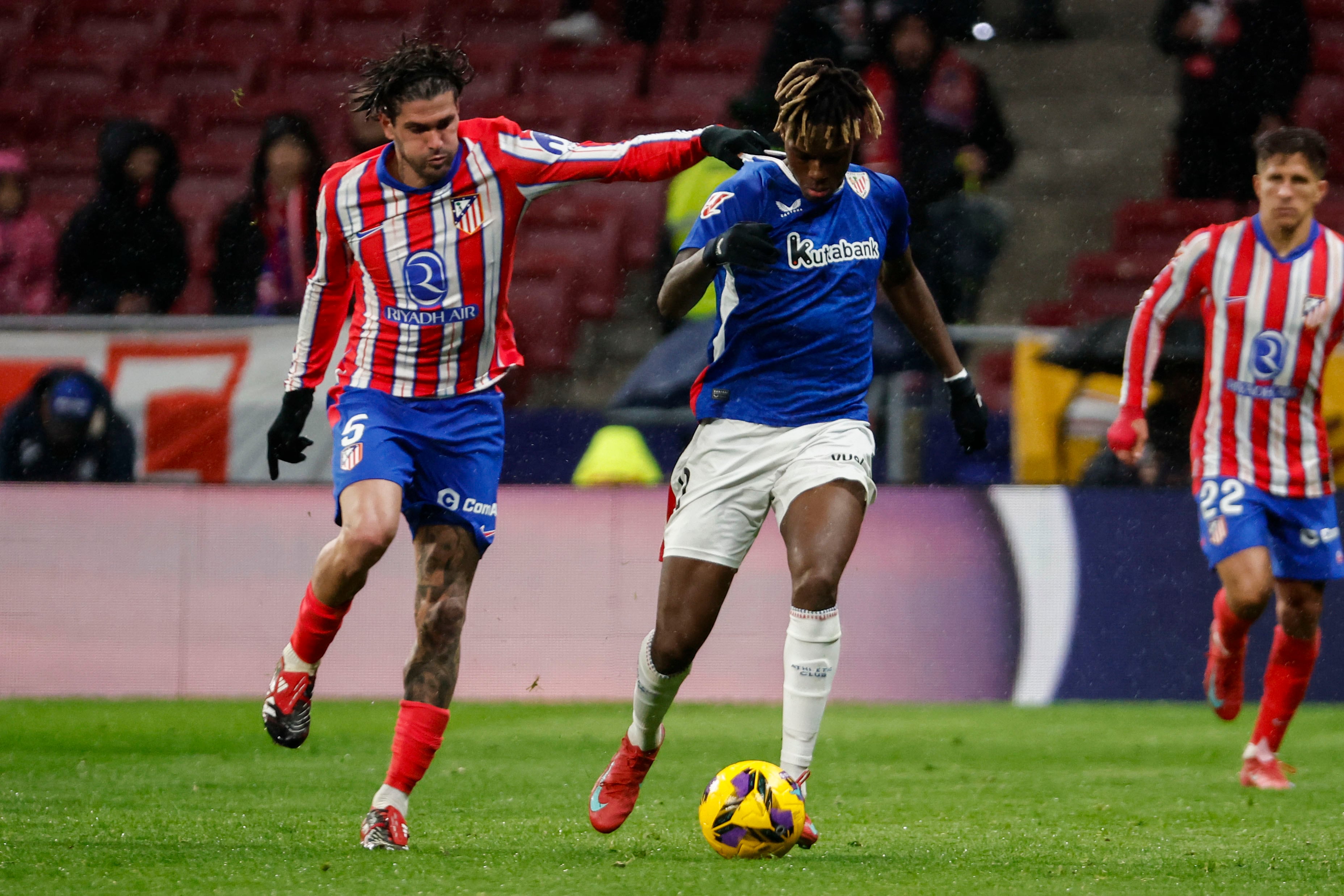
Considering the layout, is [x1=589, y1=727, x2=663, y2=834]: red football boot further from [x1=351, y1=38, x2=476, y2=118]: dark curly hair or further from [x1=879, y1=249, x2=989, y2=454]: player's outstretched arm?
[x1=351, y1=38, x2=476, y2=118]: dark curly hair

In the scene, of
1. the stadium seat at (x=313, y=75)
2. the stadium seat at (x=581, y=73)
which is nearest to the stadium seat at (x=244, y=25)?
the stadium seat at (x=313, y=75)

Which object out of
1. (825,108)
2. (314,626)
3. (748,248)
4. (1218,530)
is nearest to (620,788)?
(314,626)

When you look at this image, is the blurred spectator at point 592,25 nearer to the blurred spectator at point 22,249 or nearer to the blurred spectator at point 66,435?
the blurred spectator at point 22,249

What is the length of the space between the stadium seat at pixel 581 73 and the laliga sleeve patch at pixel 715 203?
5.38 m

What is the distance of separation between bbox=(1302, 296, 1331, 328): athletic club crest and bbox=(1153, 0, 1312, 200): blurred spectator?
3.29 metres

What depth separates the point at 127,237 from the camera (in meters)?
8.23

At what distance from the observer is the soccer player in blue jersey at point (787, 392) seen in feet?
13.5

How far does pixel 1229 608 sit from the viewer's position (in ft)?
18.6

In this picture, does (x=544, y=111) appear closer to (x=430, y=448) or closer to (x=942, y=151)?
(x=942, y=151)

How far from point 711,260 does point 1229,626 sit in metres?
2.78

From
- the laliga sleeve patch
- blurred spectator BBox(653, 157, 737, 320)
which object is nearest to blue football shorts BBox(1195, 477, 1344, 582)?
the laliga sleeve patch

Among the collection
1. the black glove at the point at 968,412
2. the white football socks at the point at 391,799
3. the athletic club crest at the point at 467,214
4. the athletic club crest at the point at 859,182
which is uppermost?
the athletic club crest at the point at 859,182

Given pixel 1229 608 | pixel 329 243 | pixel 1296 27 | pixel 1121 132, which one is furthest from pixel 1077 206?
pixel 329 243

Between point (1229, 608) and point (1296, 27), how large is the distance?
177 inches
